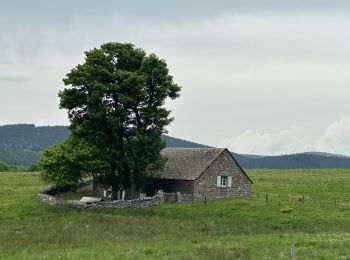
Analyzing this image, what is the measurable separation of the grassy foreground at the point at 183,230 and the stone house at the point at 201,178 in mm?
6547

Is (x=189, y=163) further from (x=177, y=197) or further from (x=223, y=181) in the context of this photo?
(x=177, y=197)

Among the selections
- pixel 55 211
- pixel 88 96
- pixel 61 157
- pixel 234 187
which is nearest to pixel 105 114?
pixel 88 96

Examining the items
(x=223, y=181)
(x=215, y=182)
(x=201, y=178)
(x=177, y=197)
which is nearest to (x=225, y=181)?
(x=223, y=181)

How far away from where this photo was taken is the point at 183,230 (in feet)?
136

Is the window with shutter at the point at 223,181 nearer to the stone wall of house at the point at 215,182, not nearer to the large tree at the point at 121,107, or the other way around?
the stone wall of house at the point at 215,182

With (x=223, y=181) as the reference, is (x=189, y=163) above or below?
above

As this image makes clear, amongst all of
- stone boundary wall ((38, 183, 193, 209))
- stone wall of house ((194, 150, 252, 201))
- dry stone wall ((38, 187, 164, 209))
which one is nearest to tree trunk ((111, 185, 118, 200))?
stone boundary wall ((38, 183, 193, 209))

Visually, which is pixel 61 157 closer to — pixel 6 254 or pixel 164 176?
pixel 164 176

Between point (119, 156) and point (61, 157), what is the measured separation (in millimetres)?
6928

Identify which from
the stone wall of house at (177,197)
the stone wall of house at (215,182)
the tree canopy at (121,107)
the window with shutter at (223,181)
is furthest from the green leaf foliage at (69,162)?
the window with shutter at (223,181)

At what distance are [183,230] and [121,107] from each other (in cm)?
2327

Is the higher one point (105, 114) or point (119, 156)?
point (105, 114)

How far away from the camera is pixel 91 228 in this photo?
42.6 metres

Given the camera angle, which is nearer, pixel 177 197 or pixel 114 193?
pixel 177 197
